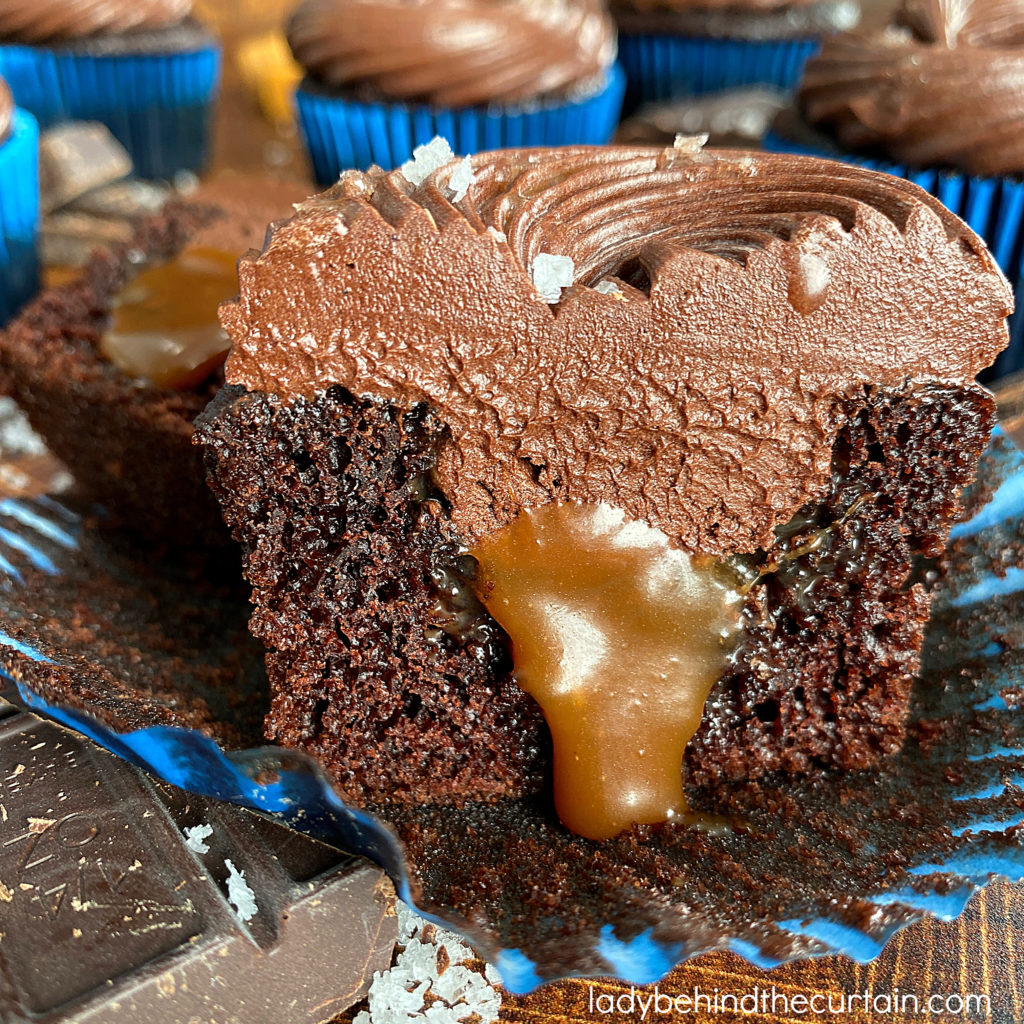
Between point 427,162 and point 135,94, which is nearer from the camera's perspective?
point 427,162

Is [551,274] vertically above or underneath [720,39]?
above

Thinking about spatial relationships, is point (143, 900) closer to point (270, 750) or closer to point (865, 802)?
point (270, 750)

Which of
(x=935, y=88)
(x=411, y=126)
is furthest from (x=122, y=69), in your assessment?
(x=935, y=88)

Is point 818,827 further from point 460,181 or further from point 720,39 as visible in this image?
point 720,39

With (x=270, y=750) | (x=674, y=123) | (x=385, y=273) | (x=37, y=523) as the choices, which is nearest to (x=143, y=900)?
(x=270, y=750)

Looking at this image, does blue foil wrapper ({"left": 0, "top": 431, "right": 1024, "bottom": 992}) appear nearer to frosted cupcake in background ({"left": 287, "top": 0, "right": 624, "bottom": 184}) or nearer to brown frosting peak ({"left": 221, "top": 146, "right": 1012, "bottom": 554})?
brown frosting peak ({"left": 221, "top": 146, "right": 1012, "bottom": 554})

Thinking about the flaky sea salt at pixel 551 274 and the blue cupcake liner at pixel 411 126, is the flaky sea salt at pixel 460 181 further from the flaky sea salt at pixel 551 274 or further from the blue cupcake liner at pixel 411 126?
the blue cupcake liner at pixel 411 126

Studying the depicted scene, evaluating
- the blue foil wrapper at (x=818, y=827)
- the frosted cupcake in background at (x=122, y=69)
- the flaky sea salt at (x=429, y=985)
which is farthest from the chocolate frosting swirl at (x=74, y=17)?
the flaky sea salt at (x=429, y=985)

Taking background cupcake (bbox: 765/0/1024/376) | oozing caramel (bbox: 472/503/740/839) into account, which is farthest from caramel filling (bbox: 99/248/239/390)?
background cupcake (bbox: 765/0/1024/376)
